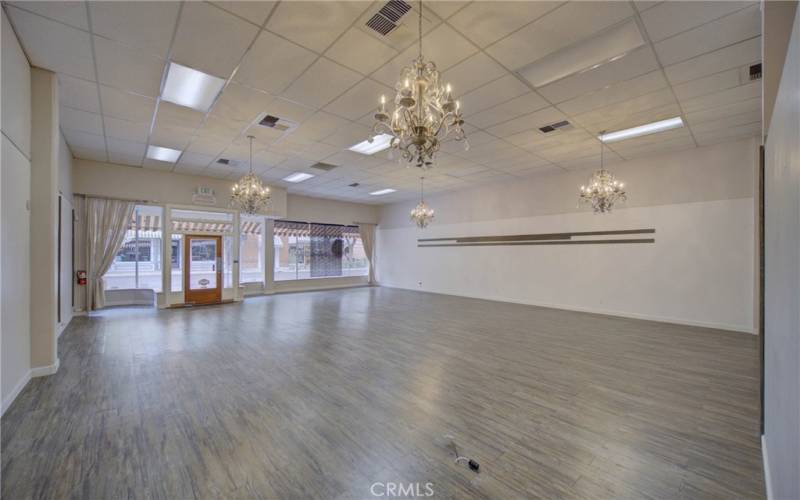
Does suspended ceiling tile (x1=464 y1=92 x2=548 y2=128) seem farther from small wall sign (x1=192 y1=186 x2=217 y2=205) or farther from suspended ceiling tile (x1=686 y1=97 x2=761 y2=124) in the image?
small wall sign (x1=192 y1=186 x2=217 y2=205)

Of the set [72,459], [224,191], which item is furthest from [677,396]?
[224,191]

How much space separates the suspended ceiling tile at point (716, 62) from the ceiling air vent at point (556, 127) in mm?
1406

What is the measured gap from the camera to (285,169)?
25.8ft

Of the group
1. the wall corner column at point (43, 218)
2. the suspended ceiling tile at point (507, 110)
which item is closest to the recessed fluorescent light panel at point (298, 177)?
the wall corner column at point (43, 218)

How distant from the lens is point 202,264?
8.98 metres

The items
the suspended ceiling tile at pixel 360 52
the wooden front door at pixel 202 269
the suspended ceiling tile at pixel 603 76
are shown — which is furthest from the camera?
the wooden front door at pixel 202 269

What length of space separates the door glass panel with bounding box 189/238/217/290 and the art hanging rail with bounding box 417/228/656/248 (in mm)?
7044

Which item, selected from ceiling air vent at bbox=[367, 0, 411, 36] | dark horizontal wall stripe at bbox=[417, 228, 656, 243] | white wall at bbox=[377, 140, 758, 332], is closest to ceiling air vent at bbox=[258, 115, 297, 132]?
ceiling air vent at bbox=[367, 0, 411, 36]

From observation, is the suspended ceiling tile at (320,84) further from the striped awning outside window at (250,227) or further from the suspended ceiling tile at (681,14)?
the striped awning outside window at (250,227)

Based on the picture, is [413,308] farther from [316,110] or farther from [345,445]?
[345,445]

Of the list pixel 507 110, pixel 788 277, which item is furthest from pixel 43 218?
pixel 788 277

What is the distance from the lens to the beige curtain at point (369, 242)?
13398 millimetres

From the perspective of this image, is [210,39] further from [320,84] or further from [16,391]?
[16,391]

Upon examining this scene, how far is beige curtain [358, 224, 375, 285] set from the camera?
1340cm
